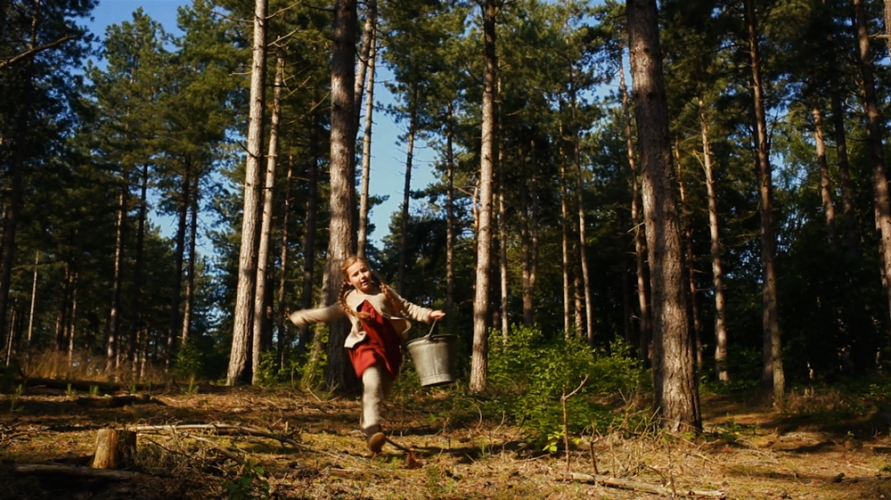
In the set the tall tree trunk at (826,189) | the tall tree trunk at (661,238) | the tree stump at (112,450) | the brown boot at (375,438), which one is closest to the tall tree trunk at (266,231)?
the tall tree trunk at (661,238)

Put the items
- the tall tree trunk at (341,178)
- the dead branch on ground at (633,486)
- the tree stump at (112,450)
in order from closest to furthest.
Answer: the tree stump at (112,450) → the dead branch on ground at (633,486) → the tall tree trunk at (341,178)

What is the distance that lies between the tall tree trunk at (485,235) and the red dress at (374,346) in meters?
8.44

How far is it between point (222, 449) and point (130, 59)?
35.7 meters

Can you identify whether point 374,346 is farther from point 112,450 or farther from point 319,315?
point 112,450

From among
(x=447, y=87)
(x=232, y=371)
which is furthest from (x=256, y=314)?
(x=447, y=87)

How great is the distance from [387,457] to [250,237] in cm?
829

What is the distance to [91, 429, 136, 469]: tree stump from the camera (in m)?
4.24

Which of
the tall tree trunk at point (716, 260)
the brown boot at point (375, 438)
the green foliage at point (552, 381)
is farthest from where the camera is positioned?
the tall tree trunk at point (716, 260)

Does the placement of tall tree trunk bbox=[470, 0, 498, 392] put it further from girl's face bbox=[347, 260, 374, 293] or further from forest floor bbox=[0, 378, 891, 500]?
girl's face bbox=[347, 260, 374, 293]

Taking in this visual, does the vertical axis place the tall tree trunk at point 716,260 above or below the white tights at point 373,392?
above

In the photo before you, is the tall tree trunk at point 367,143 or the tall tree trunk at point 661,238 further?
the tall tree trunk at point 367,143

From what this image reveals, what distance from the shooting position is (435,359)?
18.0 feet

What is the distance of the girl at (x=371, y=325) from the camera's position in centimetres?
545

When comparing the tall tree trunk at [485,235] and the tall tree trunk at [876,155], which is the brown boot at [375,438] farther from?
the tall tree trunk at [876,155]
